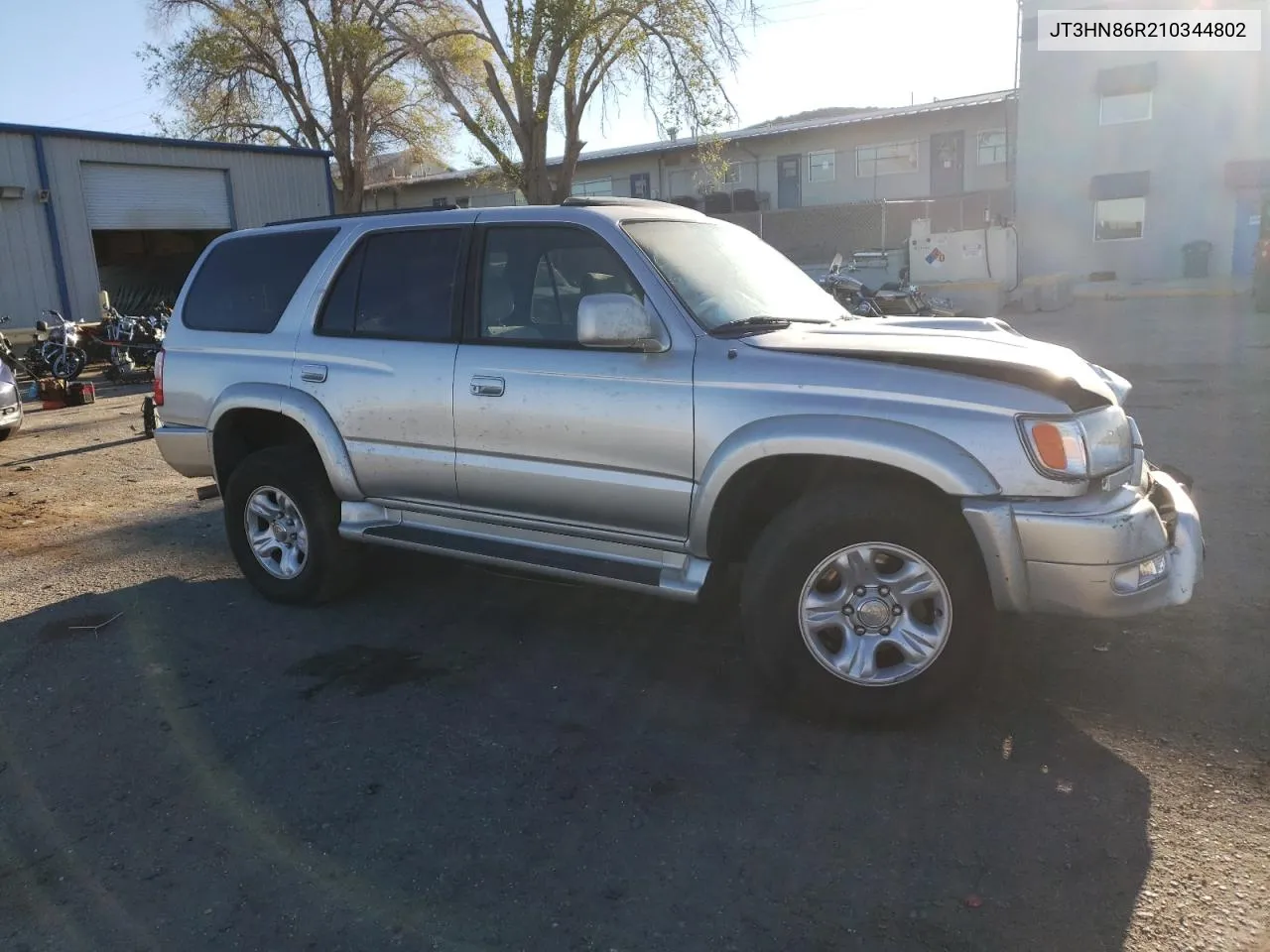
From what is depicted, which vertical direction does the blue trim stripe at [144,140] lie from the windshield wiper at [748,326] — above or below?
above

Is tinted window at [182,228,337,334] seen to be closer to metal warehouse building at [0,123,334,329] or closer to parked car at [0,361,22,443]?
parked car at [0,361,22,443]

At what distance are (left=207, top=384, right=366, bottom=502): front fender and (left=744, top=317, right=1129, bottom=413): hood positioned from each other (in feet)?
7.17

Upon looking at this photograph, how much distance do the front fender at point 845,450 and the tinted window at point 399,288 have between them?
157cm

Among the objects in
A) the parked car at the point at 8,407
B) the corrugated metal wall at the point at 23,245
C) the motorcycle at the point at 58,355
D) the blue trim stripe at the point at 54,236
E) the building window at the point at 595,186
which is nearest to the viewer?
the parked car at the point at 8,407

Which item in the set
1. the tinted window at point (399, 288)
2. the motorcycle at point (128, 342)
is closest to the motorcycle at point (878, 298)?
the motorcycle at point (128, 342)

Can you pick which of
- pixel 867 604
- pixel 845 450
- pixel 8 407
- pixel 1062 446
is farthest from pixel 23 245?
pixel 1062 446

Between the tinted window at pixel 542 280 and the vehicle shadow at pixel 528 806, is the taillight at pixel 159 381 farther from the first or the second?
the tinted window at pixel 542 280

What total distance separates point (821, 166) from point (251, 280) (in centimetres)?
3342

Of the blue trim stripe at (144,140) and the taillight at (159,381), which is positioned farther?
the blue trim stripe at (144,140)

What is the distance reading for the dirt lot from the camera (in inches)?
105

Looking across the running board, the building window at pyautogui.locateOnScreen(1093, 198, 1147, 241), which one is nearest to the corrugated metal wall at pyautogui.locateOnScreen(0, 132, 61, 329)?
the running board

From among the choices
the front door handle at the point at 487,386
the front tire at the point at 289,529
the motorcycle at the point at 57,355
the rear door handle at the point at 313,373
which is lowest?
the front tire at the point at 289,529

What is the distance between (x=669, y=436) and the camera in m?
3.88

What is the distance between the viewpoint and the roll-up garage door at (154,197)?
2133 cm
